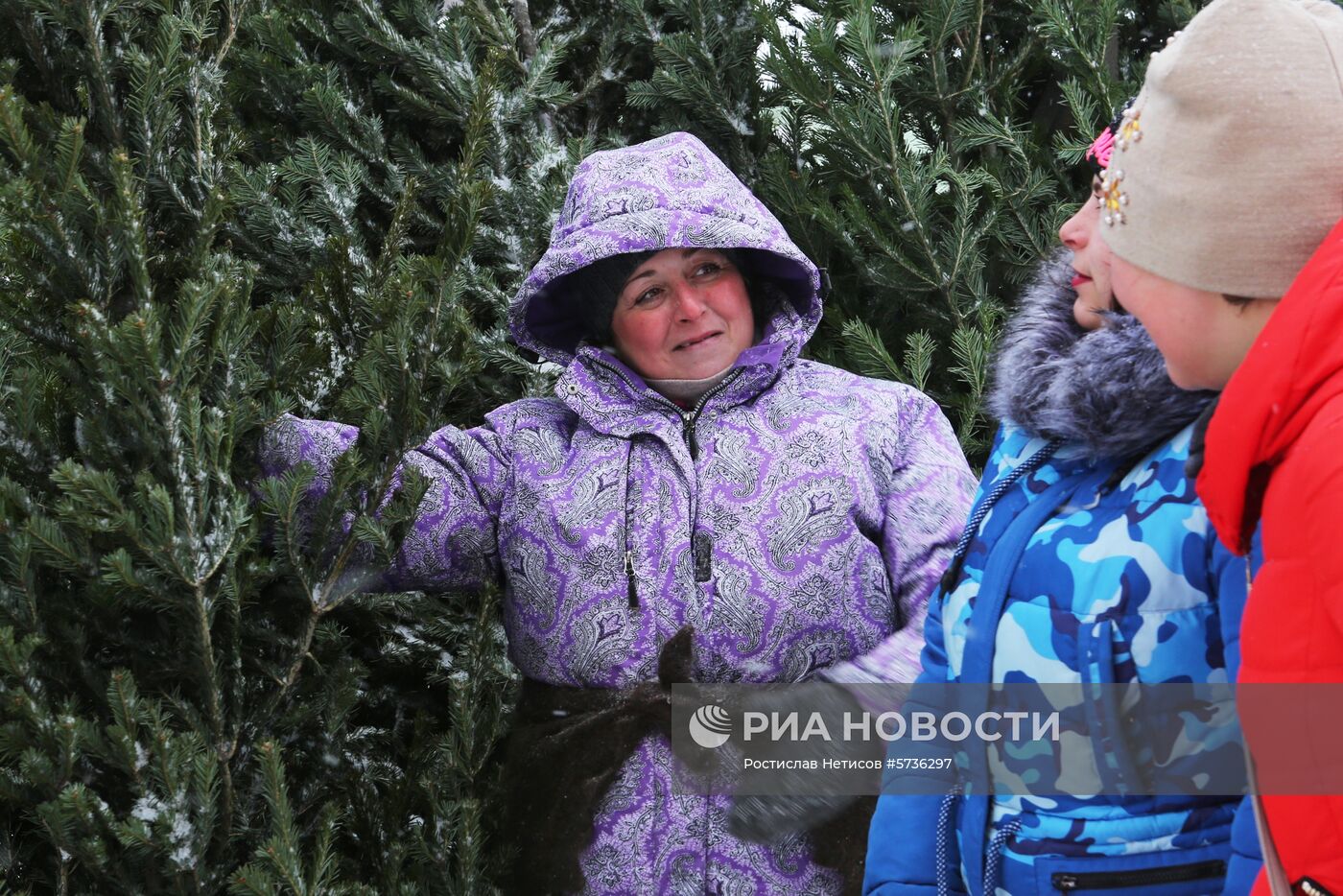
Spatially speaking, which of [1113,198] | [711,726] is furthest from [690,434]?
[1113,198]

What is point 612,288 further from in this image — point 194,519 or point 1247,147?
point 1247,147

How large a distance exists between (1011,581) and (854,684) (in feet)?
2.32

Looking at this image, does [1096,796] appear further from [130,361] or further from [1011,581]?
[130,361]

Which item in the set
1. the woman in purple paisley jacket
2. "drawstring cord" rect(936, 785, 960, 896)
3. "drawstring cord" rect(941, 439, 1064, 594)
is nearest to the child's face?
"drawstring cord" rect(941, 439, 1064, 594)

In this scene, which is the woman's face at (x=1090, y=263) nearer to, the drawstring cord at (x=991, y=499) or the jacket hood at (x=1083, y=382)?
the jacket hood at (x=1083, y=382)

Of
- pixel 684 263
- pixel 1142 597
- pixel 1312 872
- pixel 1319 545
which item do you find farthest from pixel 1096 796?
pixel 684 263

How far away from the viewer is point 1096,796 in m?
1.65

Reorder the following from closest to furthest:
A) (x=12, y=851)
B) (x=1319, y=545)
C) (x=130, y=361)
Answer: (x=1319, y=545), (x=130, y=361), (x=12, y=851)

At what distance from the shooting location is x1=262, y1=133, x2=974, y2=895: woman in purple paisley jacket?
2514 millimetres

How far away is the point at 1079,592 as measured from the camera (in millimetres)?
1646

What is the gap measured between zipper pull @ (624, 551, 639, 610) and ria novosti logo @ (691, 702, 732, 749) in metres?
0.24

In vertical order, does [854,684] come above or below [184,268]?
below

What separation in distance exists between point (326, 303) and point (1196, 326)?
5.71 ft

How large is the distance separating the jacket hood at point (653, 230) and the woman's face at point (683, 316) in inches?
2.7
